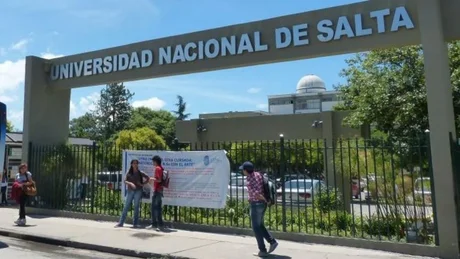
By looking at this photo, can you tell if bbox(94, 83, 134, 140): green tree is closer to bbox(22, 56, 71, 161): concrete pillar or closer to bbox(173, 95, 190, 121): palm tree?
bbox(173, 95, 190, 121): palm tree

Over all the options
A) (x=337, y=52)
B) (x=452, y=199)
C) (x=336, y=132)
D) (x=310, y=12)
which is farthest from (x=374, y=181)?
(x=336, y=132)

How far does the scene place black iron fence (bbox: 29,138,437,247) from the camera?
8.92m

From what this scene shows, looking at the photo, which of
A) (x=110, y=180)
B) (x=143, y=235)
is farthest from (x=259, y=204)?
(x=110, y=180)

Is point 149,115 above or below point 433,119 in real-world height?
above

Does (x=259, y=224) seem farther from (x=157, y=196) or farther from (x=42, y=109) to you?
(x=42, y=109)

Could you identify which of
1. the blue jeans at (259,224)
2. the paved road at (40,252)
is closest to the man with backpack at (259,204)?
the blue jeans at (259,224)

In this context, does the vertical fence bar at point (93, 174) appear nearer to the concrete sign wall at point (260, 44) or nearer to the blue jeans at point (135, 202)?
the blue jeans at point (135, 202)

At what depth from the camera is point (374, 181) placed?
970cm

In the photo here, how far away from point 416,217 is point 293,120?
53.4 feet

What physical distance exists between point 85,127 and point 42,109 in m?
70.9

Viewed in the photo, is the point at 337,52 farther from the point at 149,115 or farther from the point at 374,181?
the point at 149,115

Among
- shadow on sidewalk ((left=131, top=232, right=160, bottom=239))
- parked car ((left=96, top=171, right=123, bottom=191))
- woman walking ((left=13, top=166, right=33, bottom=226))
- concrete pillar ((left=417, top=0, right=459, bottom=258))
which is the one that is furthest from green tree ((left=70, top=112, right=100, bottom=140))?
concrete pillar ((left=417, top=0, right=459, bottom=258))

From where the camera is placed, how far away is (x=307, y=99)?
90812mm

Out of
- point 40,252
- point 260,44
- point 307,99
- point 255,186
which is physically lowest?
point 40,252
